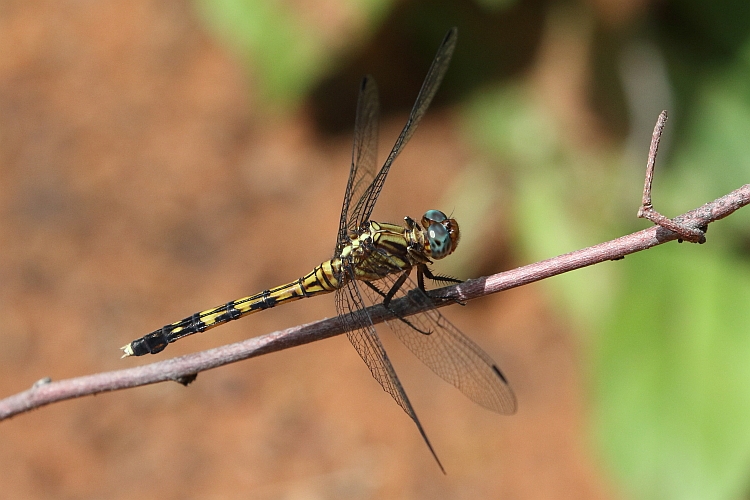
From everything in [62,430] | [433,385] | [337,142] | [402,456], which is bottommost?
[402,456]

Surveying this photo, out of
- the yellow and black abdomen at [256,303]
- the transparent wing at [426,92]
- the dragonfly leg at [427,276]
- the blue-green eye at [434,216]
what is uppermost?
the transparent wing at [426,92]

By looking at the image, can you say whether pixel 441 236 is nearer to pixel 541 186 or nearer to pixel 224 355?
pixel 224 355

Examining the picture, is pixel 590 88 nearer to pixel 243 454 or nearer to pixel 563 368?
pixel 563 368

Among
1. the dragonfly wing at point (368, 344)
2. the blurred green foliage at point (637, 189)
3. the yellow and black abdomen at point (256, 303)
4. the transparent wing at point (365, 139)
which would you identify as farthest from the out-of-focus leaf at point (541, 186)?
the dragonfly wing at point (368, 344)

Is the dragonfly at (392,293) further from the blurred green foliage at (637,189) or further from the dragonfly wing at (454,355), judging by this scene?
the blurred green foliage at (637,189)

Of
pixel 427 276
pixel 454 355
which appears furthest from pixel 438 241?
pixel 454 355

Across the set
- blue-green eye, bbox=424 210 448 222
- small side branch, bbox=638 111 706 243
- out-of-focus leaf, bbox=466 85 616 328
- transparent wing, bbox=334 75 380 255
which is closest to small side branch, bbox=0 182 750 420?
small side branch, bbox=638 111 706 243

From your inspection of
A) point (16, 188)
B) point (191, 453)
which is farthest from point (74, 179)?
point (191, 453)
